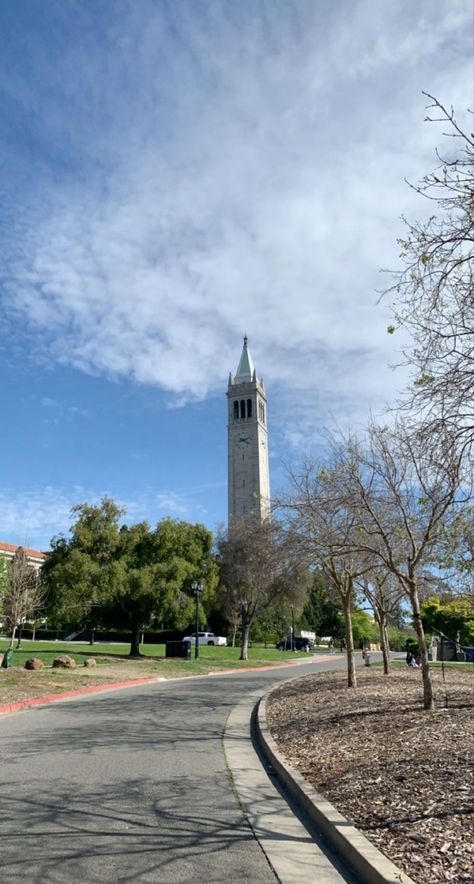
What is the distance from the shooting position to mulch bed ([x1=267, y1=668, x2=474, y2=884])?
4.72 meters

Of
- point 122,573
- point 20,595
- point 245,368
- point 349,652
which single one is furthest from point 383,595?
point 245,368

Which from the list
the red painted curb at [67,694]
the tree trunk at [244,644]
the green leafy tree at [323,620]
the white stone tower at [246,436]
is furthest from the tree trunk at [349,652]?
the white stone tower at [246,436]

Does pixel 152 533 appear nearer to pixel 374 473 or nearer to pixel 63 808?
pixel 374 473

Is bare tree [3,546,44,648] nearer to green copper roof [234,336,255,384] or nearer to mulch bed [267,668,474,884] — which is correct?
mulch bed [267,668,474,884]

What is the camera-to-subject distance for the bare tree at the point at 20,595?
37.1 m

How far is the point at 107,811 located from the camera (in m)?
6.00

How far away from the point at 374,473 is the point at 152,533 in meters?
26.0

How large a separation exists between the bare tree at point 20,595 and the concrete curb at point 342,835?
30753mm

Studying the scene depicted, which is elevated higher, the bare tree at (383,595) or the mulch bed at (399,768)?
the bare tree at (383,595)

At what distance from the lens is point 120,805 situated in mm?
6227

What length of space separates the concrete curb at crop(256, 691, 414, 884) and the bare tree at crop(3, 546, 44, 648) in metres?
30.8

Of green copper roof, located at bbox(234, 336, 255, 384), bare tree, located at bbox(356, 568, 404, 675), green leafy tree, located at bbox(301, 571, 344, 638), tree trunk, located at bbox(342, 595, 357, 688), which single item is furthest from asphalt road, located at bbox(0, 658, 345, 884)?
green copper roof, located at bbox(234, 336, 255, 384)

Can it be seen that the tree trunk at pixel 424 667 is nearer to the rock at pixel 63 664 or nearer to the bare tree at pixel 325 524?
the bare tree at pixel 325 524

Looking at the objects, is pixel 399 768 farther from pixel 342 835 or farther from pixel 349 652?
pixel 349 652
